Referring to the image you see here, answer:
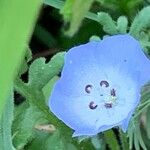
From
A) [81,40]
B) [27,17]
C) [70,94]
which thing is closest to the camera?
[27,17]

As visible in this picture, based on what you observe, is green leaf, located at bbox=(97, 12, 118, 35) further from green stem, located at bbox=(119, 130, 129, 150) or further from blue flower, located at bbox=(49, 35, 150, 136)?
green stem, located at bbox=(119, 130, 129, 150)

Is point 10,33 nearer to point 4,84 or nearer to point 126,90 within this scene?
point 4,84

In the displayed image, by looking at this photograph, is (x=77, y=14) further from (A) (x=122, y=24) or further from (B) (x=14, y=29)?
(A) (x=122, y=24)

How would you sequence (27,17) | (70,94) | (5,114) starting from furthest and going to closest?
(70,94)
(5,114)
(27,17)

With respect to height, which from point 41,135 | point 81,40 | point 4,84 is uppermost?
point 4,84

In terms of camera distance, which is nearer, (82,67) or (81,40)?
(82,67)

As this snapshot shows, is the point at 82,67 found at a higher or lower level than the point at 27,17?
lower

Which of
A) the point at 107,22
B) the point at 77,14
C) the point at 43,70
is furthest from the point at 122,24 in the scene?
the point at 77,14

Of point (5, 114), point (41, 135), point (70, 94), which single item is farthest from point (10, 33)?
point (41, 135)
